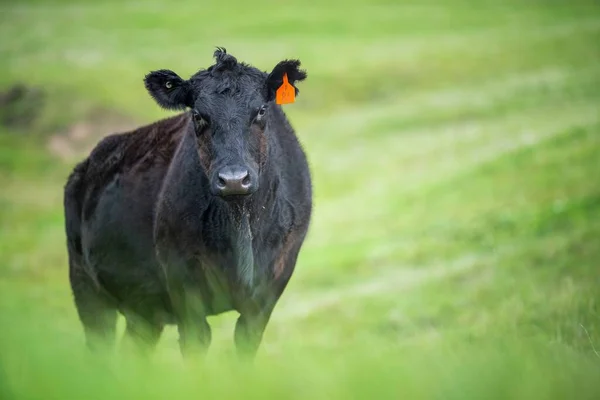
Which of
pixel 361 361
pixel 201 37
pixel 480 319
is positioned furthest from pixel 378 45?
pixel 361 361

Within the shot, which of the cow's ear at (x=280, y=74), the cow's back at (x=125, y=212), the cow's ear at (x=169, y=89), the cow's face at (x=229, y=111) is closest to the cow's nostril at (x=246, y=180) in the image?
the cow's face at (x=229, y=111)

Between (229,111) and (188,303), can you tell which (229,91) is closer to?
(229,111)

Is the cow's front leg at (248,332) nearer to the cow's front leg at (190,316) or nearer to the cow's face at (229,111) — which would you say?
Result: the cow's front leg at (190,316)

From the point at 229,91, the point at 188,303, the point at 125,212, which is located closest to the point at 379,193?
the point at 125,212

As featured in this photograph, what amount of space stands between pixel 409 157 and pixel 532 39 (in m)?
24.9

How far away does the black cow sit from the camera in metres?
7.91

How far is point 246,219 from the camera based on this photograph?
800cm

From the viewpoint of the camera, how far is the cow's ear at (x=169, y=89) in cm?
834

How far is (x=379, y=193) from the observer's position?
29.1m

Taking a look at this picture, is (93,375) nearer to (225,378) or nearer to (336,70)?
(225,378)

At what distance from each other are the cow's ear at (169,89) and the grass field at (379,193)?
252cm

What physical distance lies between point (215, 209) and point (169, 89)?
4.25 ft

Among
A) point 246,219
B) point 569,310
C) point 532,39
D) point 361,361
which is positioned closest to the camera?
point 361,361

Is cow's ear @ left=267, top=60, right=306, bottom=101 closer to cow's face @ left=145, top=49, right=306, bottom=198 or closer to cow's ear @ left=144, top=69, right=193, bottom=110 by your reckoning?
cow's face @ left=145, top=49, right=306, bottom=198
